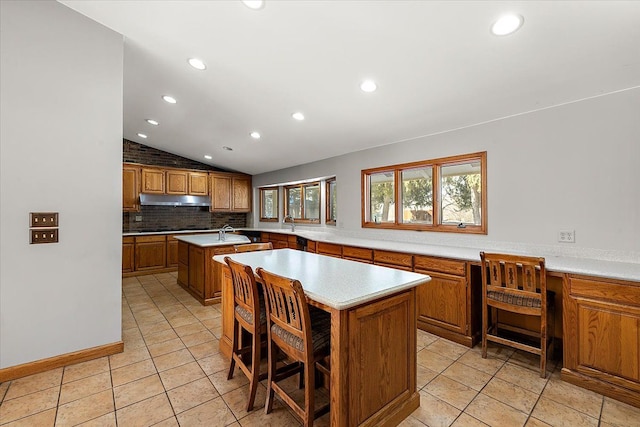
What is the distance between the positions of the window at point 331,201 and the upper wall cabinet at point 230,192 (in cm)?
268

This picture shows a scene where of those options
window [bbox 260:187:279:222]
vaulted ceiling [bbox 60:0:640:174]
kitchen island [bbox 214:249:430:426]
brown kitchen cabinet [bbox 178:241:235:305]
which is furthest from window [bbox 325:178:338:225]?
kitchen island [bbox 214:249:430:426]

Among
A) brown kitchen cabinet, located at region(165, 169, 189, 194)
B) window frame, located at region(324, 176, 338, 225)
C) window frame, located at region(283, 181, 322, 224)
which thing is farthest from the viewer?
brown kitchen cabinet, located at region(165, 169, 189, 194)

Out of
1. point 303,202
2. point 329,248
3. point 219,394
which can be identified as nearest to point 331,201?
point 303,202

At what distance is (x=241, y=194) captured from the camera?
725 cm

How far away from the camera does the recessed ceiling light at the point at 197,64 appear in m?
2.86

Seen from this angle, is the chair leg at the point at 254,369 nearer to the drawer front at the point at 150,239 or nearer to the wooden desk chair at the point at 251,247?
the wooden desk chair at the point at 251,247

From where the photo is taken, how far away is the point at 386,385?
1.67 meters

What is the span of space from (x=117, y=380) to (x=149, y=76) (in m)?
3.13

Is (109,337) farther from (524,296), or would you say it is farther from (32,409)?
(524,296)

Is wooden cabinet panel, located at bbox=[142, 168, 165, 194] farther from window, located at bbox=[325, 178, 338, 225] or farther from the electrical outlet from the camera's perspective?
the electrical outlet

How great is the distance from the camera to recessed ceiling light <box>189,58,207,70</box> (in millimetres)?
2861

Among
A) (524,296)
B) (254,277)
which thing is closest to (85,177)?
(254,277)

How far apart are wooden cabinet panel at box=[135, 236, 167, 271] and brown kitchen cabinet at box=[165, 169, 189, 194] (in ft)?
3.44

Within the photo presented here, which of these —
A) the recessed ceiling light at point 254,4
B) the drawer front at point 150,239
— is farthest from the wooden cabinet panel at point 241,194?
the recessed ceiling light at point 254,4
